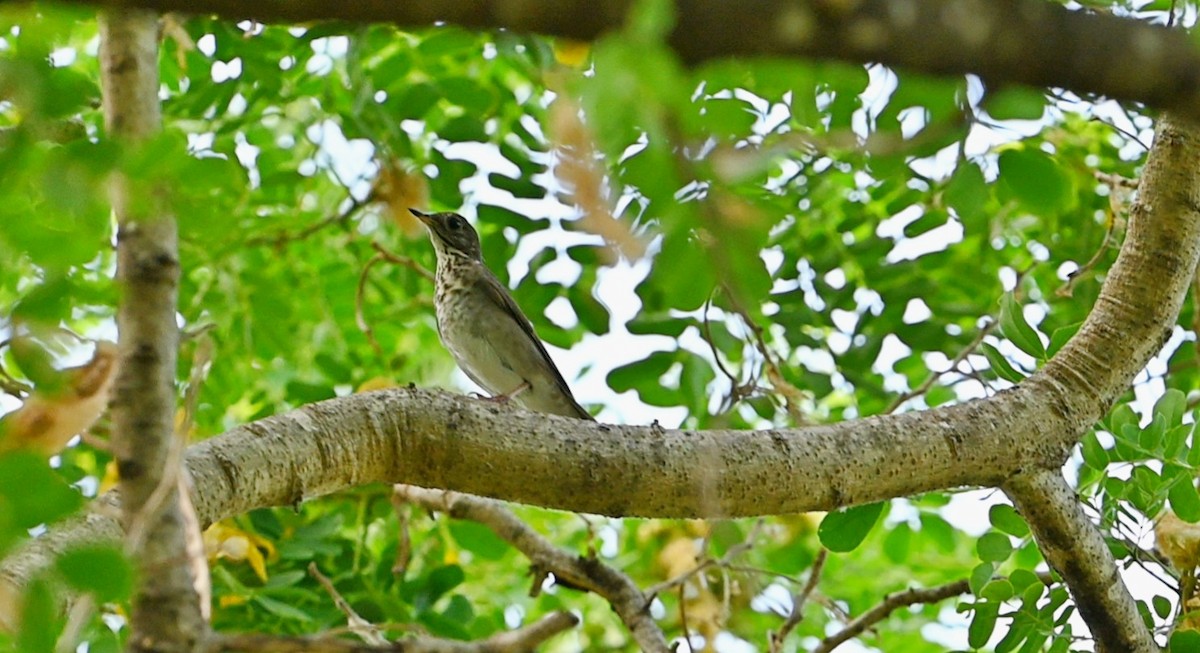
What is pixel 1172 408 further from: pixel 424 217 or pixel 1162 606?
pixel 424 217

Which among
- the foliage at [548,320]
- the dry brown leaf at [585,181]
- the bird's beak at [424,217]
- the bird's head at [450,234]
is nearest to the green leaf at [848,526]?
the foliage at [548,320]

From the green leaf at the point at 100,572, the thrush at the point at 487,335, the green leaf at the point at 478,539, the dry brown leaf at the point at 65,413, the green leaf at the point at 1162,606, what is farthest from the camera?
the thrush at the point at 487,335

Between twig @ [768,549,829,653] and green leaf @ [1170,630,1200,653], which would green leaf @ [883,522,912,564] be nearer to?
twig @ [768,549,829,653]

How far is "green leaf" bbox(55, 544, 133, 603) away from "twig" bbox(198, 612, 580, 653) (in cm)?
12

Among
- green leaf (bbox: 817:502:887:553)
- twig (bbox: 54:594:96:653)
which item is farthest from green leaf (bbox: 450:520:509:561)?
twig (bbox: 54:594:96:653)

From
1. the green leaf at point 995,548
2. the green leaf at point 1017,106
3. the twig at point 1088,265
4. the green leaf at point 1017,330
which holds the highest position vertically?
the twig at point 1088,265

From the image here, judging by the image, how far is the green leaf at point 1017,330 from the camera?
3.69 metres

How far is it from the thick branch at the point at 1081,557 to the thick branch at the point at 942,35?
2.34m

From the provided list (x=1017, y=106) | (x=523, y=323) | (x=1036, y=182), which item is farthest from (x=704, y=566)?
(x=1017, y=106)

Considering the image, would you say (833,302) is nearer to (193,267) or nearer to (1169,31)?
(193,267)

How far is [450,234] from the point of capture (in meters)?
6.04

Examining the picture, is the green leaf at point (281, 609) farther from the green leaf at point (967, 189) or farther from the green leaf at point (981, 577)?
the green leaf at point (967, 189)

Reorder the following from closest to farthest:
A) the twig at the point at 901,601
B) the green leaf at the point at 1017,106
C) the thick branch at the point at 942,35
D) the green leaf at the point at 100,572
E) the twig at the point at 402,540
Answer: the thick branch at the point at 942,35 < the green leaf at the point at 100,572 < the green leaf at the point at 1017,106 < the twig at the point at 901,601 < the twig at the point at 402,540

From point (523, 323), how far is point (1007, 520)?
7.99 feet
